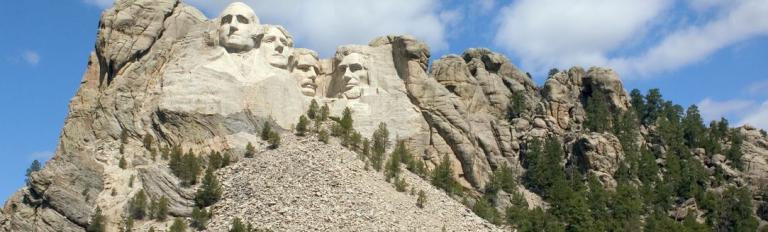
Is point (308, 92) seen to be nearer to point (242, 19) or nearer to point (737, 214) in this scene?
point (242, 19)

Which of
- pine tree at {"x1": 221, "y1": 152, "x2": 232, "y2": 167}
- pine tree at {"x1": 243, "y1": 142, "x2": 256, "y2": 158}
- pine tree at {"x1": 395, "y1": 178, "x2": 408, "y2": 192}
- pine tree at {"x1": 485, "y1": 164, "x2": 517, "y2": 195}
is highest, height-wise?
pine tree at {"x1": 485, "y1": 164, "x2": 517, "y2": 195}

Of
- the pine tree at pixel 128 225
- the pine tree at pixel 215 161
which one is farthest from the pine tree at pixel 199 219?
the pine tree at pixel 215 161

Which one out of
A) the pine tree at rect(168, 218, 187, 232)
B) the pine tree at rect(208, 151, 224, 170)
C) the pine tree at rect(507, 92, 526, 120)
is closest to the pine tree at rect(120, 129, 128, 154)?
the pine tree at rect(208, 151, 224, 170)

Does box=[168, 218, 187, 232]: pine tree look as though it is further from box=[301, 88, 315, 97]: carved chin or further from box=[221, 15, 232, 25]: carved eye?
box=[301, 88, 315, 97]: carved chin

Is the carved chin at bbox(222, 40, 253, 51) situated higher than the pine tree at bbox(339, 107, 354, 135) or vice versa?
the carved chin at bbox(222, 40, 253, 51)

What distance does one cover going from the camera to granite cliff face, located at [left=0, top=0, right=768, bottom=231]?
247ft

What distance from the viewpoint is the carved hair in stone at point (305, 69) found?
86938 mm

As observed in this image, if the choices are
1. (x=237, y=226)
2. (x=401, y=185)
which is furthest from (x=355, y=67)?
(x=237, y=226)

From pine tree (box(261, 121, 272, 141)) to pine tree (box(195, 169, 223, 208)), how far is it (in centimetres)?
633

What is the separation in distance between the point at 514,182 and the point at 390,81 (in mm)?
8880

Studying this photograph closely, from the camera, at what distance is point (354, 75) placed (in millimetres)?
87438

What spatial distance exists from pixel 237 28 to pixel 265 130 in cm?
632

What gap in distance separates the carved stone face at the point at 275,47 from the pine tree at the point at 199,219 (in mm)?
14207

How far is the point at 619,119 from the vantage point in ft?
314
